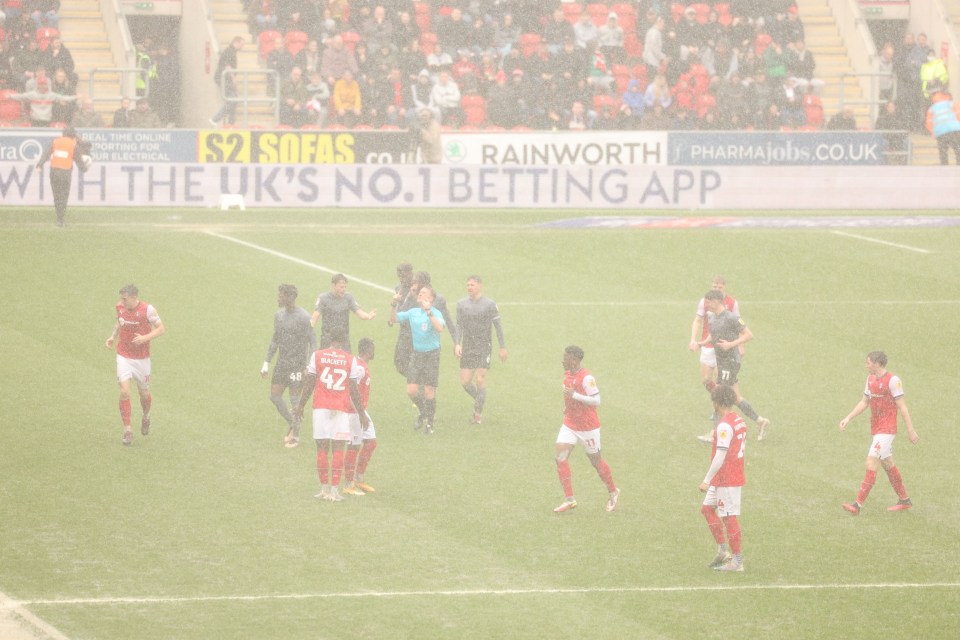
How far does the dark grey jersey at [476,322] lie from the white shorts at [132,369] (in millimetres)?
4265

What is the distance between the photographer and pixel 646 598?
14.7 metres

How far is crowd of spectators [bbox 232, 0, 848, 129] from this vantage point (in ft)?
142

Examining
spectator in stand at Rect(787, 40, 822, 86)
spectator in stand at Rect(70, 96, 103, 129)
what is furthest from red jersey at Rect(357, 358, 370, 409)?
spectator in stand at Rect(787, 40, 822, 86)

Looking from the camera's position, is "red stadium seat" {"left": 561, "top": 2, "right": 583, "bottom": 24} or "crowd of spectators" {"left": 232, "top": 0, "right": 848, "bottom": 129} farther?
"red stadium seat" {"left": 561, "top": 2, "right": 583, "bottom": 24}

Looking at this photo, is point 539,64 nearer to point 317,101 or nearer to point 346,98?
point 346,98

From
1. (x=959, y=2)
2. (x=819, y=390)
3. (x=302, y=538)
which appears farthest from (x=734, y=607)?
(x=959, y=2)

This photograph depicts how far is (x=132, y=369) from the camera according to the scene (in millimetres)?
20094

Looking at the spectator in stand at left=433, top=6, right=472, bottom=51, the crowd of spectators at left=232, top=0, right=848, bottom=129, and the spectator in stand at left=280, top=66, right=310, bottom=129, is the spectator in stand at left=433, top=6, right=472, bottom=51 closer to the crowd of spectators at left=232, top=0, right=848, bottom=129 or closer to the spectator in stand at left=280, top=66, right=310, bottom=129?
the crowd of spectators at left=232, top=0, right=848, bottom=129

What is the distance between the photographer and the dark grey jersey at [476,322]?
21375 millimetres

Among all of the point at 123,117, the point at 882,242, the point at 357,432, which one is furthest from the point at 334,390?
the point at 123,117

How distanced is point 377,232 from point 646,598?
2186 cm

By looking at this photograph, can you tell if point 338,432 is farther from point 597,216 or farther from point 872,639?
point 597,216

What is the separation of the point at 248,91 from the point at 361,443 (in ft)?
88.9

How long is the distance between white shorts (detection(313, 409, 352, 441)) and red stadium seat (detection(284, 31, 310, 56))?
29.7 meters
